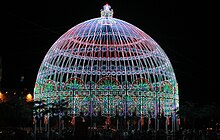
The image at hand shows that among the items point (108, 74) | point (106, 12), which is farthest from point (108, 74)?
point (106, 12)

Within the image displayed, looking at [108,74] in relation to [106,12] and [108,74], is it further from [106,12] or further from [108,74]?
[106,12]

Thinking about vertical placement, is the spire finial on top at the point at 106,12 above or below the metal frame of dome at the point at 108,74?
above

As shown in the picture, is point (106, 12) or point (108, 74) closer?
point (108, 74)

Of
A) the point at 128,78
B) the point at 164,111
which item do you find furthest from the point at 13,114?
the point at 164,111


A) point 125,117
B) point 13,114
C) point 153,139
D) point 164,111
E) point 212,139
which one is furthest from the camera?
point 13,114

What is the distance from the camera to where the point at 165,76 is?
119 ft

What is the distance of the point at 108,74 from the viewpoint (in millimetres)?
33719

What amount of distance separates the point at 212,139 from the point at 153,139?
5275 mm

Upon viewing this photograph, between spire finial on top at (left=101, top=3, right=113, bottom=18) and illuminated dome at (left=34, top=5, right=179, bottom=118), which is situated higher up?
spire finial on top at (left=101, top=3, right=113, bottom=18)

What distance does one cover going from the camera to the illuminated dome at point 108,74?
32938mm

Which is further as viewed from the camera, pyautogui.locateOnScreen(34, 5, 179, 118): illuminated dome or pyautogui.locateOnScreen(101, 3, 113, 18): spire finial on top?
pyautogui.locateOnScreen(101, 3, 113, 18): spire finial on top

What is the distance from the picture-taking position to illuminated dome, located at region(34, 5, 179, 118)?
3294 centimetres

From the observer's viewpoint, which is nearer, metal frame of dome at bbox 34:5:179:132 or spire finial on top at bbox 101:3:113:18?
metal frame of dome at bbox 34:5:179:132

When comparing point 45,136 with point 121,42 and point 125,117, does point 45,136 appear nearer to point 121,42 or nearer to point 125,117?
point 125,117
